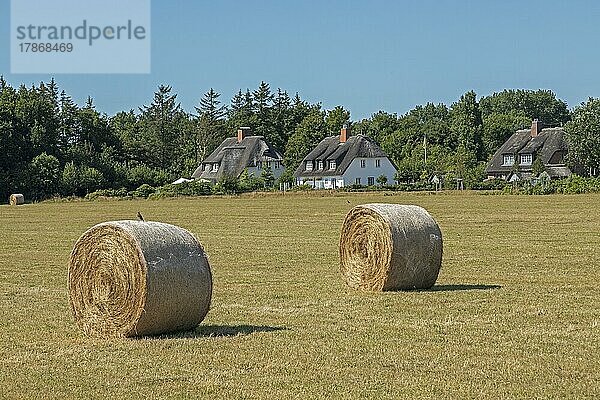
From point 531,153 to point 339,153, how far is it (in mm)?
23916

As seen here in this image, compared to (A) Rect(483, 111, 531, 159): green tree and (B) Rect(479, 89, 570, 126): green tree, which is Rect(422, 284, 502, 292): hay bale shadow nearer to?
(A) Rect(483, 111, 531, 159): green tree

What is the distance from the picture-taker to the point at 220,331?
14.4 metres

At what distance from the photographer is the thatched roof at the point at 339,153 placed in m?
122

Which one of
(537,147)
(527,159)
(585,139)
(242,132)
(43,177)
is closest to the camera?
(43,177)

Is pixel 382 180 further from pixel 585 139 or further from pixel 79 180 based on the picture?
pixel 79 180

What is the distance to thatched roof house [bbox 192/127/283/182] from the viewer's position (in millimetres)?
128500

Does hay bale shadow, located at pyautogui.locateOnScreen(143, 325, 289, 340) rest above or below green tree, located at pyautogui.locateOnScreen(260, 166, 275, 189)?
below

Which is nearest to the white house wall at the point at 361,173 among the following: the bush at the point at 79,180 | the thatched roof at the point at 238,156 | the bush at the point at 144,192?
the thatched roof at the point at 238,156

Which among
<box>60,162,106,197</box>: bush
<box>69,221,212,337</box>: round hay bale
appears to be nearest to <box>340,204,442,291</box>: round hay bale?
<box>69,221,212,337</box>: round hay bale

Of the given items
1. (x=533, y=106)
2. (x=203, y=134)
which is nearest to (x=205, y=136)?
(x=203, y=134)

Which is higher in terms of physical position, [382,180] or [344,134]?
[344,134]

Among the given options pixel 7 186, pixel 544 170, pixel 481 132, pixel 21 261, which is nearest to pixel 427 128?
pixel 481 132

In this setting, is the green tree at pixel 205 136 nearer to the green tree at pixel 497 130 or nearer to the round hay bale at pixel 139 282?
the green tree at pixel 497 130

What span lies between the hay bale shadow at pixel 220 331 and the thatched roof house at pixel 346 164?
107034 millimetres
